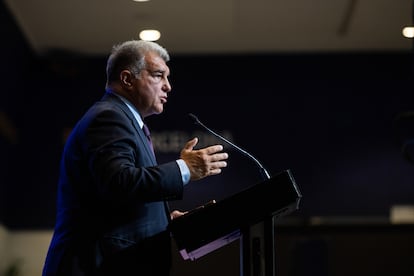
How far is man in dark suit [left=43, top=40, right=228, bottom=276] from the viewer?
5.94ft

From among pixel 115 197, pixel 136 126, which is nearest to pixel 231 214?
pixel 115 197

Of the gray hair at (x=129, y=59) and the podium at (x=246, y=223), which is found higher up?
the gray hair at (x=129, y=59)

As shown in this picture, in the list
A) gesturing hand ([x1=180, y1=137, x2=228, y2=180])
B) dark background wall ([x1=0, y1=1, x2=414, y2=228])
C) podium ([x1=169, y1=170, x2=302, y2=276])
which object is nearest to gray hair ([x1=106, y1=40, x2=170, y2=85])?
gesturing hand ([x1=180, y1=137, x2=228, y2=180])

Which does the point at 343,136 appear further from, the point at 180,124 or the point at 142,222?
the point at 142,222

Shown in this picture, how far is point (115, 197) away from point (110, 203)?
7 cm

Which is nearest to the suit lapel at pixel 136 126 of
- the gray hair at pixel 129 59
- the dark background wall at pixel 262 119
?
the gray hair at pixel 129 59

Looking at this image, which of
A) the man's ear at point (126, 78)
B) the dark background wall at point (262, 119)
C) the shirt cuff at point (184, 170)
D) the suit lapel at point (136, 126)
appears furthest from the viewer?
the dark background wall at point (262, 119)

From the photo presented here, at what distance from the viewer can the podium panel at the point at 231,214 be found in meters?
1.74

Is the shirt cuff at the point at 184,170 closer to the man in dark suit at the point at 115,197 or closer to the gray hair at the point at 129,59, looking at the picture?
the man in dark suit at the point at 115,197

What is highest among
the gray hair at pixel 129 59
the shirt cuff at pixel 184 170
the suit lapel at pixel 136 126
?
the gray hair at pixel 129 59

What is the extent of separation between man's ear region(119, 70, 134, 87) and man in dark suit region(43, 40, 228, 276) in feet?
0.64

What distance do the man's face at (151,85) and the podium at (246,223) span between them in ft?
1.75

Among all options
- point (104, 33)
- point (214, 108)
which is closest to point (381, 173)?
point (214, 108)

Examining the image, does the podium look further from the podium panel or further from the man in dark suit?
the man in dark suit
